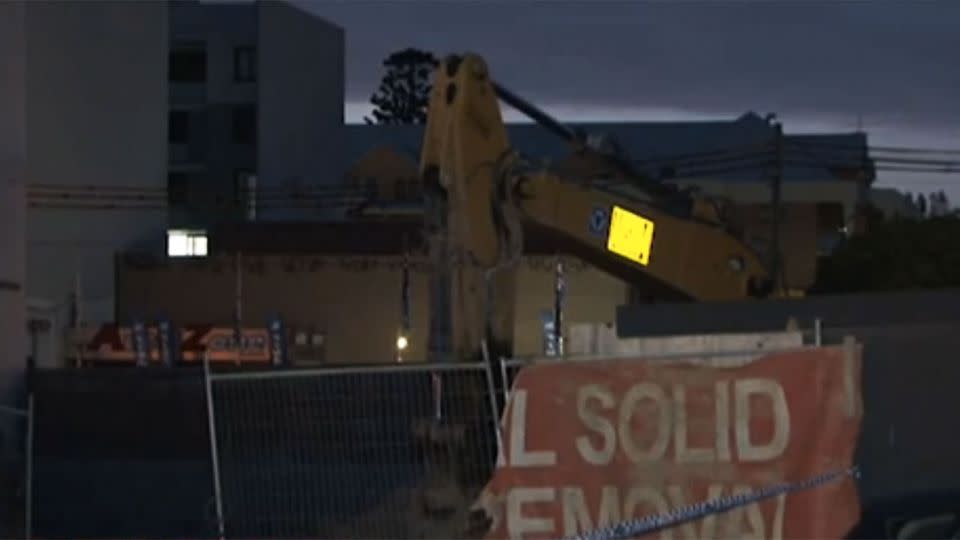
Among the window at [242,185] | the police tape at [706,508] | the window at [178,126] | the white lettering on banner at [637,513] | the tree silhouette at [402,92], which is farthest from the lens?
the tree silhouette at [402,92]

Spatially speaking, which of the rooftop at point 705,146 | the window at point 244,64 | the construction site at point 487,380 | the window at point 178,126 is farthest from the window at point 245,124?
the construction site at point 487,380

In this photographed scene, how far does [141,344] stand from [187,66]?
26.3 meters

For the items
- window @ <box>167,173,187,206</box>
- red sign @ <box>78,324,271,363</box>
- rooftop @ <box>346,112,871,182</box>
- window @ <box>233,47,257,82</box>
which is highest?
window @ <box>233,47,257,82</box>

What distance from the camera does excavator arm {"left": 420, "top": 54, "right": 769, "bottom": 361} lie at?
2331 cm

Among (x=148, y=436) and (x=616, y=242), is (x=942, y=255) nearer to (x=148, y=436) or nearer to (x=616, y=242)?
(x=616, y=242)

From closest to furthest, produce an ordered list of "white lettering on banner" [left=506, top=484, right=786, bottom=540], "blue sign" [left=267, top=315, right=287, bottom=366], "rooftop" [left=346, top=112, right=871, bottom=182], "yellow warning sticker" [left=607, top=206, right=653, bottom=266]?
1. "white lettering on banner" [left=506, top=484, right=786, bottom=540]
2. "yellow warning sticker" [left=607, top=206, right=653, bottom=266]
3. "blue sign" [left=267, top=315, right=287, bottom=366]
4. "rooftop" [left=346, top=112, right=871, bottom=182]

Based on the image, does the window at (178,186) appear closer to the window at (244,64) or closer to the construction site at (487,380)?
the window at (244,64)

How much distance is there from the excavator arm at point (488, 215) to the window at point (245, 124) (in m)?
41.6

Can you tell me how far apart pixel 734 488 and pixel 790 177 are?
62928mm

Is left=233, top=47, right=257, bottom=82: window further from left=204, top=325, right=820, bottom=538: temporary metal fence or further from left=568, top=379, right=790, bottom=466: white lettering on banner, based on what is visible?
left=568, top=379, right=790, bottom=466: white lettering on banner

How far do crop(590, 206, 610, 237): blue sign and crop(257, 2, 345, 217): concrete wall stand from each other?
3947 cm

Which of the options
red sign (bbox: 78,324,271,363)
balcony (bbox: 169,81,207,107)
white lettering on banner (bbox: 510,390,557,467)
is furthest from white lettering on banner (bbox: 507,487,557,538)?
balcony (bbox: 169,81,207,107)

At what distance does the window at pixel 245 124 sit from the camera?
2589 inches

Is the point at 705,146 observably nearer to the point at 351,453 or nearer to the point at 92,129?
the point at 92,129
